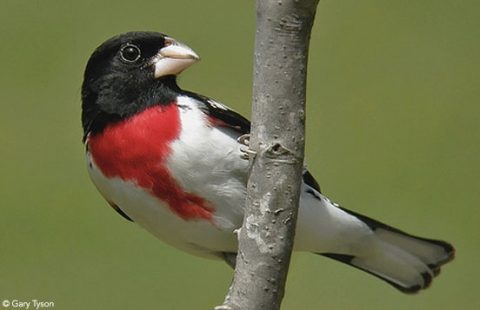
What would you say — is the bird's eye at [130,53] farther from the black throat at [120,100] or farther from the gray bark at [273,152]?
the gray bark at [273,152]

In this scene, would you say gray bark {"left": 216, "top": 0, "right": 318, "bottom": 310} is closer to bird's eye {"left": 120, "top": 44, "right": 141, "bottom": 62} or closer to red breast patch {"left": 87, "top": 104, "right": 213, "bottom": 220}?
red breast patch {"left": 87, "top": 104, "right": 213, "bottom": 220}

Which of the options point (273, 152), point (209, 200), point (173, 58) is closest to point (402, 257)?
point (209, 200)

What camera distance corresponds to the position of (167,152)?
2.72 m

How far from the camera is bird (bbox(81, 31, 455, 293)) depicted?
107 inches

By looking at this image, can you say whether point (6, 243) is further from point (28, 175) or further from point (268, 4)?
point (268, 4)

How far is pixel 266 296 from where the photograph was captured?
223 centimetres

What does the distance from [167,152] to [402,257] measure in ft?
2.40

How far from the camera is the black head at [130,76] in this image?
2.81 m

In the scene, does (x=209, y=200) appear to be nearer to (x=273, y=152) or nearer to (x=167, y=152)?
(x=167, y=152)

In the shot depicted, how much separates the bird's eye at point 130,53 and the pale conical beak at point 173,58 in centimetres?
4

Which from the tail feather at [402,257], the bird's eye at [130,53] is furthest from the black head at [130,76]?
the tail feather at [402,257]

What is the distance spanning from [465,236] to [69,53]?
1351 mm

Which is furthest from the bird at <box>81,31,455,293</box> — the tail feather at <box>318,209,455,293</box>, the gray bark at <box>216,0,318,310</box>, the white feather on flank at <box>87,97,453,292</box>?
the gray bark at <box>216,0,318,310</box>

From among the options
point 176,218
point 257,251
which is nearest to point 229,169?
point 176,218
